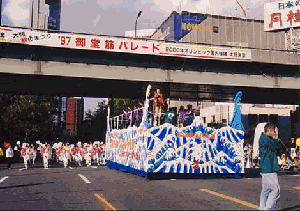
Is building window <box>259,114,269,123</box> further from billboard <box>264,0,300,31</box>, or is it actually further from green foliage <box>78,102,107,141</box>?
green foliage <box>78,102,107,141</box>

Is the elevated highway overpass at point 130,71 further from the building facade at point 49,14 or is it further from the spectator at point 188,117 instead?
the building facade at point 49,14

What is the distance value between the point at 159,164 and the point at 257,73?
1674 cm

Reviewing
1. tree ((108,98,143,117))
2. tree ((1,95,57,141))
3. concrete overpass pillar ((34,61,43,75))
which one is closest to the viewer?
concrete overpass pillar ((34,61,43,75))

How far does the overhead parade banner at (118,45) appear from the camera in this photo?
22.8m

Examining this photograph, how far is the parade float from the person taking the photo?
15398 mm

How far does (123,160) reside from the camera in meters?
19.5

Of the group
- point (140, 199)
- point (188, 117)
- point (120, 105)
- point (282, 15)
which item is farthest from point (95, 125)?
point (140, 199)

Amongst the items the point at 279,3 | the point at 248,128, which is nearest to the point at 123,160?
the point at 279,3

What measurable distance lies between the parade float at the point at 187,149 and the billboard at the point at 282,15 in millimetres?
22756

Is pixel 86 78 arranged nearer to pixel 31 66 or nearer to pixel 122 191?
pixel 31 66

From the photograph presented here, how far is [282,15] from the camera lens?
36.2 metres

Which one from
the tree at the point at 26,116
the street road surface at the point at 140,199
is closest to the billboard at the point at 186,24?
the tree at the point at 26,116

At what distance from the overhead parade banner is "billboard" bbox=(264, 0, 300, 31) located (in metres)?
11.6

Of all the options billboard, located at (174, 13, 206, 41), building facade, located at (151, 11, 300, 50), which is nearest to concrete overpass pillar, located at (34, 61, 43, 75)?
building facade, located at (151, 11, 300, 50)
